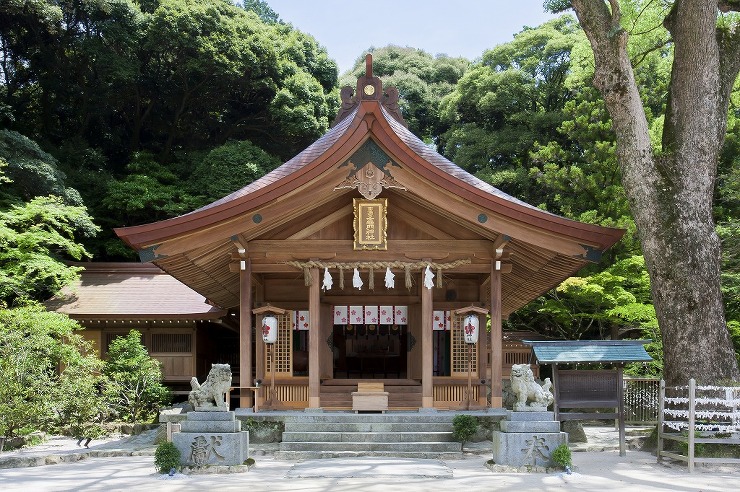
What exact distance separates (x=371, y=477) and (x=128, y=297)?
13738 millimetres

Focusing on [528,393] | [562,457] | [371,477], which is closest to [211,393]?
[371,477]

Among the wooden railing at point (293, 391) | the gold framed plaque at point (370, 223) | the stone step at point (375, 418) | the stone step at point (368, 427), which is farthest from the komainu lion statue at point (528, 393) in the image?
the wooden railing at point (293, 391)

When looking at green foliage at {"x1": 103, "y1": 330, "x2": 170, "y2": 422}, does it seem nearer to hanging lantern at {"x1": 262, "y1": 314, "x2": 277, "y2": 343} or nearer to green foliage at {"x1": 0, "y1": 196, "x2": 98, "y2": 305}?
green foliage at {"x1": 0, "y1": 196, "x2": 98, "y2": 305}

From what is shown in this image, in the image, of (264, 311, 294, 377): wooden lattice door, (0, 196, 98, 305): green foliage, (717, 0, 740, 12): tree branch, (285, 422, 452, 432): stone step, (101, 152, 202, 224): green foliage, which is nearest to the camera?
(285, 422, 452, 432): stone step

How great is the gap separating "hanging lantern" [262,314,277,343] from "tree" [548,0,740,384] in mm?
7048

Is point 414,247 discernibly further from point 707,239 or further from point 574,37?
point 574,37

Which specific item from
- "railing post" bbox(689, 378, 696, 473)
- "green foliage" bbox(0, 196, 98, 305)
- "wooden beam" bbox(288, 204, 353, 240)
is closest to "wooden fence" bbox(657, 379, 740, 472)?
"railing post" bbox(689, 378, 696, 473)

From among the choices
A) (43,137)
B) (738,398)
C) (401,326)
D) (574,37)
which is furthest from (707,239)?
(43,137)

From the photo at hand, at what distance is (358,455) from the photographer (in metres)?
12.3

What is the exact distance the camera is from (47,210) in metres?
21.3

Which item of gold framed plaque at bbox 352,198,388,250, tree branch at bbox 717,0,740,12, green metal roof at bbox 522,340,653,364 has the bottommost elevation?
green metal roof at bbox 522,340,653,364

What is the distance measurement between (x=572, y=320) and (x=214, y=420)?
16622mm

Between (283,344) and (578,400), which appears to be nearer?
(578,400)

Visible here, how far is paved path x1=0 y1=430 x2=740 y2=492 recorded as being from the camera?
9586 mm
